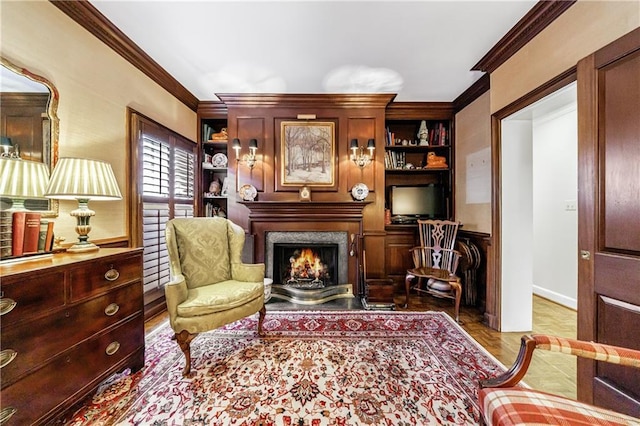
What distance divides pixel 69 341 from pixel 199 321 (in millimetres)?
671

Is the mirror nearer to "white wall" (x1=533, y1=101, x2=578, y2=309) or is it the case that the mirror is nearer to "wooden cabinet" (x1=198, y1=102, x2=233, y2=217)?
"wooden cabinet" (x1=198, y1=102, x2=233, y2=217)

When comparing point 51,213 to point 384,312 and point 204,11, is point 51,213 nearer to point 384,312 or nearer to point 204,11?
point 204,11

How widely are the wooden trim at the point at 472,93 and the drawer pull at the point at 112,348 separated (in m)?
4.12

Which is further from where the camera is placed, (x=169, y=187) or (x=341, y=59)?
(x=169, y=187)

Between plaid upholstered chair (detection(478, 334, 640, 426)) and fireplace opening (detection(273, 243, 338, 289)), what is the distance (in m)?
2.51

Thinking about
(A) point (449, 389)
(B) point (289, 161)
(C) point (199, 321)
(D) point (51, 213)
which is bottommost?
(A) point (449, 389)

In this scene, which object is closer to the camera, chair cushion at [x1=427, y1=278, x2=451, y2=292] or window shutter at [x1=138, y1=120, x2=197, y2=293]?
window shutter at [x1=138, y1=120, x2=197, y2=293]

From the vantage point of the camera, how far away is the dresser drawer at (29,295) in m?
1.09

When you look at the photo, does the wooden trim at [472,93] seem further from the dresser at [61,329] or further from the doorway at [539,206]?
the dresser at [61,329]

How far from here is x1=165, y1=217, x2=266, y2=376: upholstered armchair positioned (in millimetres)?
1769

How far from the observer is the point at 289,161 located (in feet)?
11.1

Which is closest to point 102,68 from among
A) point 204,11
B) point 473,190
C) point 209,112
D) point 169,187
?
point 204,11

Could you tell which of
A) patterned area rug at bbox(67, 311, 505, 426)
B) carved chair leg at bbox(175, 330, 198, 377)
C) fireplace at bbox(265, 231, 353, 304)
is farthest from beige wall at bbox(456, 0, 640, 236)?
carved chair leg at bbox(175, 330, 198, 377)

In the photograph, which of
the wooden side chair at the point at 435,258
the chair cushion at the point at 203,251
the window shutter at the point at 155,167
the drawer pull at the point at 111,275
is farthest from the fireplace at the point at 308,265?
the drawer pull at the point at 111,275
